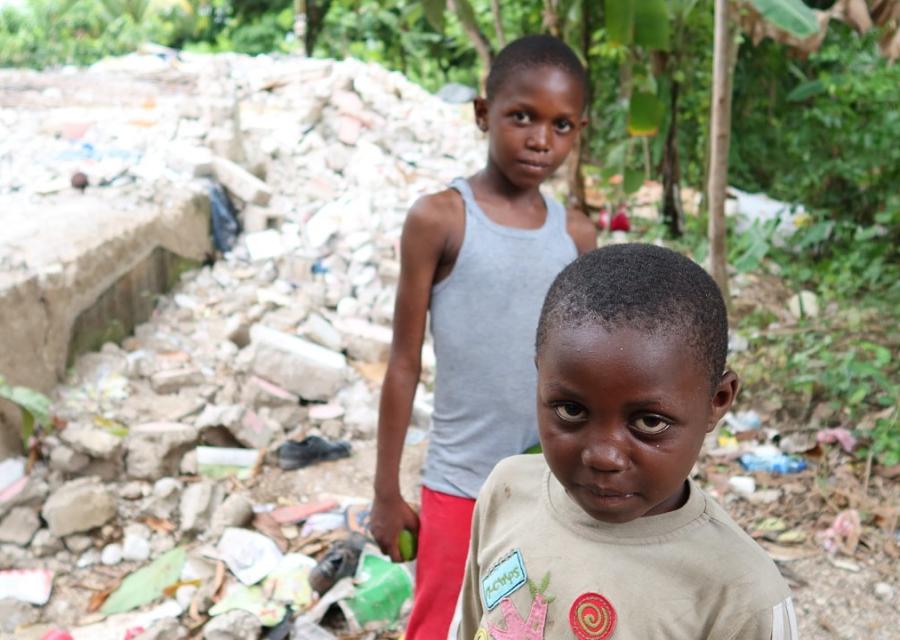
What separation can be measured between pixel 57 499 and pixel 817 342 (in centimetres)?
315

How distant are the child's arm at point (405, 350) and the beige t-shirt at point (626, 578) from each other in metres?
0.63

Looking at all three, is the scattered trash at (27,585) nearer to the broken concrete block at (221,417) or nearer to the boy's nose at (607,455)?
the broken concrete block at (221,417)

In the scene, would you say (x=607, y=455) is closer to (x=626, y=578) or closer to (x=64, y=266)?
(x=626, y=578)

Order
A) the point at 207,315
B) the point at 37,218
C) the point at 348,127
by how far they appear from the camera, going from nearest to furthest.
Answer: the point at 37,218 < the point at 207,315 < the point at 348,127

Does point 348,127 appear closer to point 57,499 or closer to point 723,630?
point 57,499

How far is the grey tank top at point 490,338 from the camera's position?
176 cm

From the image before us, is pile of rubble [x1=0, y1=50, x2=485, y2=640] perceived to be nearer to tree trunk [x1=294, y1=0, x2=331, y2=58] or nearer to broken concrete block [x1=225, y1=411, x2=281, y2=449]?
broken concrete block [x1=225, y1=411, x2=281, y2=449]

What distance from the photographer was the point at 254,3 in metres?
15.1

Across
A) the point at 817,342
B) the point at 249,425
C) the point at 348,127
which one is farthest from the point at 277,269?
the point at 817,342

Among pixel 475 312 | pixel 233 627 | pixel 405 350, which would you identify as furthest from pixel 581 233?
pixel 233 627

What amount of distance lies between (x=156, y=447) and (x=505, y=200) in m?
2.10

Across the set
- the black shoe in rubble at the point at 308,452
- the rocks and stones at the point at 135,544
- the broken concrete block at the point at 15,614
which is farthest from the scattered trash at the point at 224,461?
the broken concrete block at the point at 15,614

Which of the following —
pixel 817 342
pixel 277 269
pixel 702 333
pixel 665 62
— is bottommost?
pixel 277 269

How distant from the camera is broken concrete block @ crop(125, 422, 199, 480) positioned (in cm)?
333
